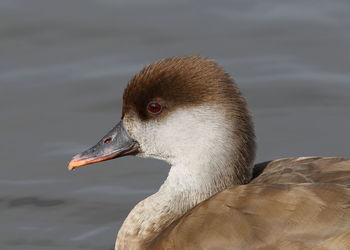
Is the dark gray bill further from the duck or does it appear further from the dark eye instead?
the dark eye

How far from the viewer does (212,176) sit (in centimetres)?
671

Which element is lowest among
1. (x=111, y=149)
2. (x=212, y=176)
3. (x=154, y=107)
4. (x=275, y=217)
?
(x=275, y=217)

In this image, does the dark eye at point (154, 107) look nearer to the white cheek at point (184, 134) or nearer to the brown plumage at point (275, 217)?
the white cheek at point (184, 134)

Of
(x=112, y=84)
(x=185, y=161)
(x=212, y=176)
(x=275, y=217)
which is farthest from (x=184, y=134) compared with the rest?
(x=112, y=84)

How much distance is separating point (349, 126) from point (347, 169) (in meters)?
2.63

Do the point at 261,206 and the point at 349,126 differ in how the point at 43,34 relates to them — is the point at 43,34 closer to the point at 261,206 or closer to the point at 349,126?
the point at 349,126

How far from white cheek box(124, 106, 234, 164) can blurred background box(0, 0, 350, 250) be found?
1.20 metres

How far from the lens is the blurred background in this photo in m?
8.34

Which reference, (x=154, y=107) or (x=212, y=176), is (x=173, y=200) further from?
(x=154, y=107)

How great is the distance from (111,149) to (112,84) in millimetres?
2645

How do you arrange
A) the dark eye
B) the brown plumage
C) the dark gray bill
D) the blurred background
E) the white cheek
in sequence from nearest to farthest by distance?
the brown plumage < the white cheek < the dark eye < the dark gray bill < the blurred background

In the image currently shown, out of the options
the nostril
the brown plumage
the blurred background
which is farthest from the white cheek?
the blurred background

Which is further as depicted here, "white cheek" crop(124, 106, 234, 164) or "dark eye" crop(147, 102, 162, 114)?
"dark eye" crop(147, 102, 162, 114)

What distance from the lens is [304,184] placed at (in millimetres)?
6332
